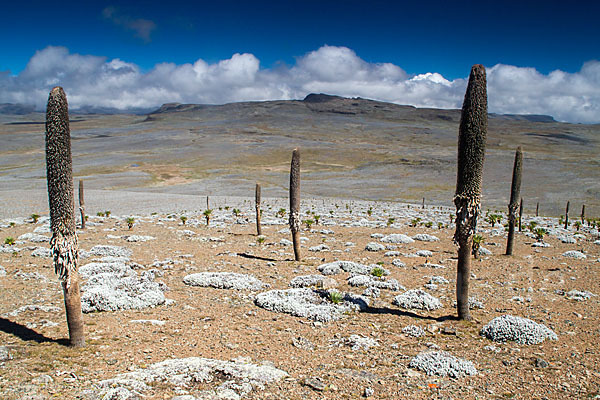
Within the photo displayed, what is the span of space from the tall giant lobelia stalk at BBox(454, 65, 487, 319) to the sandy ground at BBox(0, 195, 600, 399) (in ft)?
7.13

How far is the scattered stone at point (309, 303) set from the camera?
9.45 meters

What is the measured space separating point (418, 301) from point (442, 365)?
3534mm

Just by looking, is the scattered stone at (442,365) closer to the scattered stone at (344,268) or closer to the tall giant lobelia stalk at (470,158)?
the tall giant lobelia stalk at (470,158)

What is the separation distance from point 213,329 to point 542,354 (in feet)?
21.9

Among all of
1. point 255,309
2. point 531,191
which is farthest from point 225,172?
point 255,309

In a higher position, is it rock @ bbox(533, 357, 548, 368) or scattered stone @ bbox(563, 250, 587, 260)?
rock @ bbox(533, 357, 548, 368)

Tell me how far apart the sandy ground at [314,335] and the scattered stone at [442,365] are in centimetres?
15

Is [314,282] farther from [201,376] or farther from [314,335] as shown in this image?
[201,376]

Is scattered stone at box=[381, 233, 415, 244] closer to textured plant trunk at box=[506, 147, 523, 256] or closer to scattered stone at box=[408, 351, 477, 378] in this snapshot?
textured plant trunk at box=[506, 147, 523, 256]

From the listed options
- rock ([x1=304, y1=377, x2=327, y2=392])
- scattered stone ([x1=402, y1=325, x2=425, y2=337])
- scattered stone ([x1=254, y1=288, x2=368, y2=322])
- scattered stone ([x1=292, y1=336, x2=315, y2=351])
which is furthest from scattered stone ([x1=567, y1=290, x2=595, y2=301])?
rock ([x1=304, y1=377, x2=327, y2=392])

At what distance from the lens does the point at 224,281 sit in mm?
11758

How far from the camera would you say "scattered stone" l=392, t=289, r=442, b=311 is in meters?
10.2

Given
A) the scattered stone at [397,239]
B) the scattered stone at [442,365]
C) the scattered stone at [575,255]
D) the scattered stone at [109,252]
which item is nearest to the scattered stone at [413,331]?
the scattered stone at [442,365]

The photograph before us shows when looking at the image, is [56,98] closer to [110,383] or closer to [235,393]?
[110,383]
